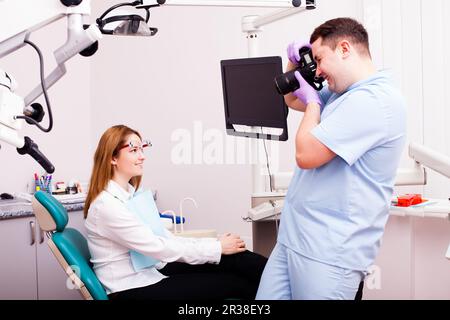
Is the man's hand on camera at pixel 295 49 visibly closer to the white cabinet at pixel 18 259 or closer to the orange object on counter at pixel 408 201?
the orange object on counter at pixel 408 201

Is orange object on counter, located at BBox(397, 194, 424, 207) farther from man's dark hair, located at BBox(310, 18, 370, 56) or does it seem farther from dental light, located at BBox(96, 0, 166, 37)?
dental light, located at BBox(96, 0, 166, 37)

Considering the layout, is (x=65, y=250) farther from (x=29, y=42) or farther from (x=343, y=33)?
(x=343, y=33)

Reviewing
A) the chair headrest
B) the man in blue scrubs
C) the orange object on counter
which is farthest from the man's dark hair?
the chair headrest

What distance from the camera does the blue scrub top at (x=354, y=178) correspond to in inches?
60.8

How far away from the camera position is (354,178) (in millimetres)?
1587

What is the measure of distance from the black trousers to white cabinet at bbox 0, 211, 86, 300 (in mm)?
845

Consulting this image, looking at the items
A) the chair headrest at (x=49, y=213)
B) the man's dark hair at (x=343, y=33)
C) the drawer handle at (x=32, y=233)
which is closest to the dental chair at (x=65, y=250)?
the chair headrest at (x=49, y=213)

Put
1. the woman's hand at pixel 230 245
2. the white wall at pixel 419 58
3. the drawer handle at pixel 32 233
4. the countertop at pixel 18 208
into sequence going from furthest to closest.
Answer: the white wall at pixel 419 58 < the drawer handle at pixel 32 233 < the countertop at pixel 18 208 < the woman's hand at pixel 230 245

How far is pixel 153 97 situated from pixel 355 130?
2708mm

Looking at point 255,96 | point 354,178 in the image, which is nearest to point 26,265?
point 255,96

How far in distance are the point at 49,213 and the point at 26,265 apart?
1.09 m

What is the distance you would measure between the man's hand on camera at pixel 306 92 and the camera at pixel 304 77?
2 cm
